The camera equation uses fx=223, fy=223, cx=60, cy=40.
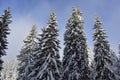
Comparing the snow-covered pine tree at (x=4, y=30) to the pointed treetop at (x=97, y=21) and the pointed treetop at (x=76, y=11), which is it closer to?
the pointed treetop at (x=76, y=11)

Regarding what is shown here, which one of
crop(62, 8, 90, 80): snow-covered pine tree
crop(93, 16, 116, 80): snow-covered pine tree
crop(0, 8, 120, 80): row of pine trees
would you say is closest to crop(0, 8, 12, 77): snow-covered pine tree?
crop(0, 8, 120, 80): row of pine trees

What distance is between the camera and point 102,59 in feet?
119

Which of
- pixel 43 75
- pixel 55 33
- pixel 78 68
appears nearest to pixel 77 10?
pixel 55 33

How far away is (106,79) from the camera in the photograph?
35375 mm

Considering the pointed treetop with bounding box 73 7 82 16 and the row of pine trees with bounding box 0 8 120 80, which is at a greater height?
the pointed treetop with bounding box 73 7 82 16

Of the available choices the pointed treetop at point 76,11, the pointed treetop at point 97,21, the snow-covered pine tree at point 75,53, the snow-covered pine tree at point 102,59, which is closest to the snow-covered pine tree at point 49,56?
the snow-covered pine tree at point 75,53

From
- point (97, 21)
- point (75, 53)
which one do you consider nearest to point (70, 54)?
point (75, 53)

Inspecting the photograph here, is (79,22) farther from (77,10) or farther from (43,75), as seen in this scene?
(43,75)

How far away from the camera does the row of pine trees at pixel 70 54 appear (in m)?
33.5

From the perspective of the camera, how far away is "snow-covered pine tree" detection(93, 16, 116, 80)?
35594 millimetres

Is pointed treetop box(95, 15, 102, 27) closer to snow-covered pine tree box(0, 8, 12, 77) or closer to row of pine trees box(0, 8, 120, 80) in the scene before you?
row of pine trees box(0, 8, 120, 80)

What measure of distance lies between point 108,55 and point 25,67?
16901 mm

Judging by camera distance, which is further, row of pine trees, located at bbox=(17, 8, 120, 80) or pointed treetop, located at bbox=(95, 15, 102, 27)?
pointed treetop, located at bbox=(95, 15, 102, 27)

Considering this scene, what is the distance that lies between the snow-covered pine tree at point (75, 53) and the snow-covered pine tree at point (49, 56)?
2163 millimetres
